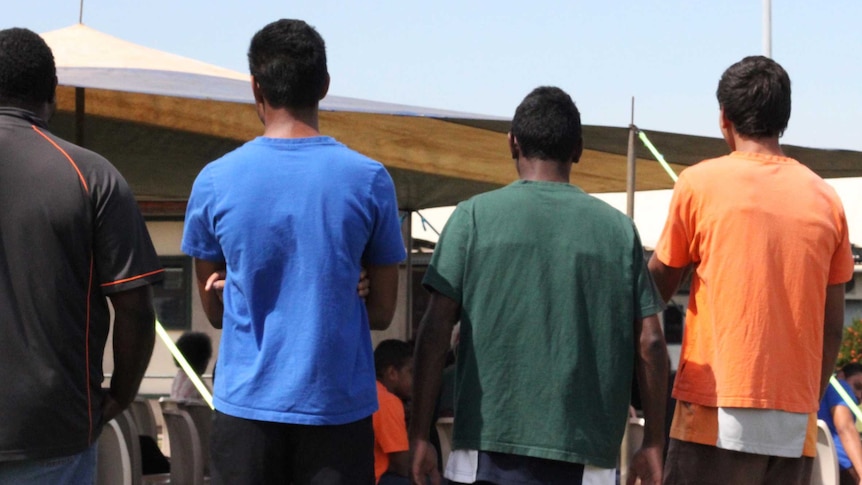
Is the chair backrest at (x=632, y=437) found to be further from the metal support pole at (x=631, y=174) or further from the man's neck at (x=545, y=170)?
the man's neck at (x=545, y=170)

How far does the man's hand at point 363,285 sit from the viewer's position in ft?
8.09

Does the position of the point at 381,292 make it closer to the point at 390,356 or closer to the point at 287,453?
the point at 287,453

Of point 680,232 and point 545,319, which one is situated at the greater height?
point 680,232

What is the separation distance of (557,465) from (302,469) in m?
0.55

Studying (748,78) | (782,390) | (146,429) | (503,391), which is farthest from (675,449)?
(146,429)

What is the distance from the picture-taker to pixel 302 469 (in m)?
2.38

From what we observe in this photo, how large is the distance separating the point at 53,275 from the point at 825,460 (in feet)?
11.8

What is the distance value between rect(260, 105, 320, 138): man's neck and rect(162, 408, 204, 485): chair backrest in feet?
10.1

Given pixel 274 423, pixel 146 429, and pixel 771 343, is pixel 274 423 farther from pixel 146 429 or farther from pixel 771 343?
pixel 146 429

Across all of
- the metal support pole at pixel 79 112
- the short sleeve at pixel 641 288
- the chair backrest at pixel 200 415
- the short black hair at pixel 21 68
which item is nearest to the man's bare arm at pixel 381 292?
the short sleeve at pixel 641 288

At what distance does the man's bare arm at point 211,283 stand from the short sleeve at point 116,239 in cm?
11

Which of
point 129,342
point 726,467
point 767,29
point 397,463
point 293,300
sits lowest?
point 397,463

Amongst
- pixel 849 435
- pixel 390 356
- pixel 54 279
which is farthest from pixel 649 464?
pixel 849 435

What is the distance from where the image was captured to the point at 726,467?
2.83 m
